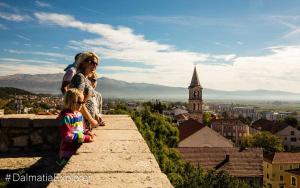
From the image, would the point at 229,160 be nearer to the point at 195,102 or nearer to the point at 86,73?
the point at 86,73

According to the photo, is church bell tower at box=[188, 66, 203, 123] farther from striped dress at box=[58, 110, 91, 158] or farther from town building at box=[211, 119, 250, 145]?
striped dress at box=[58, 110, 91, 158]

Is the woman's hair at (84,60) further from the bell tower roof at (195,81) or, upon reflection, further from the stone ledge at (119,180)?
the bell tower roof at (195,81)

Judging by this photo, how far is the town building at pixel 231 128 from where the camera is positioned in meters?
93.8

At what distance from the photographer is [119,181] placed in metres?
2.43

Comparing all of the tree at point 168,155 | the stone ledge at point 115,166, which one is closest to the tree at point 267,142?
the tree at point 168,155

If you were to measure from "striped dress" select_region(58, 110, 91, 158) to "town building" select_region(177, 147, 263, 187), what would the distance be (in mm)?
29785

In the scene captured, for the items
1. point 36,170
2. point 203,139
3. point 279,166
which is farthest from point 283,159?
point 36,170

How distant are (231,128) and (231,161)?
6108 centimetres

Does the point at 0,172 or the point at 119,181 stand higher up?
the point at 119,181

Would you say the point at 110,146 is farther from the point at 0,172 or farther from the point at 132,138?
the point at 0,172

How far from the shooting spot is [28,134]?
227 inches

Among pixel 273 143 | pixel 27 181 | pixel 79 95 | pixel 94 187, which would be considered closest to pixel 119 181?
pixel 94 187

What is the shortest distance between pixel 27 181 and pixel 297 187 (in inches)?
1297

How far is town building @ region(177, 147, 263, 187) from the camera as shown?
3372 cm
